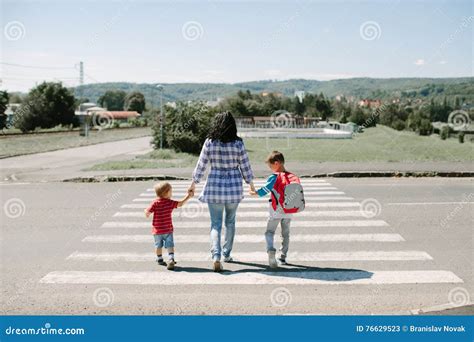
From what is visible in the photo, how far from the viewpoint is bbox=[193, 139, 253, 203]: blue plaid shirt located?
20.2ft

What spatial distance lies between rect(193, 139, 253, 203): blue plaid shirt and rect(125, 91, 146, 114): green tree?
13002 centimetres

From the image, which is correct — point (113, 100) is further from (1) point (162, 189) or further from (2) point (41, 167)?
(1) point (162, 189)

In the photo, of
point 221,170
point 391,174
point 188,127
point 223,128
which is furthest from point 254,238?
point 188,127

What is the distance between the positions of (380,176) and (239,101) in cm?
6667

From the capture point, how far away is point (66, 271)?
633 cm

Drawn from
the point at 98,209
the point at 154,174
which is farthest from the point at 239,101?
the point at 98,209

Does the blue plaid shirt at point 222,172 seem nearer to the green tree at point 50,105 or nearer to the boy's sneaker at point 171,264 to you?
the boy's sneaker at point 171,264

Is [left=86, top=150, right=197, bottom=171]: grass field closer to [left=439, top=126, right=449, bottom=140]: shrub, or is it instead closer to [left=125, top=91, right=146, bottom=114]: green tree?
[left=439, top=126, right=449, bottom=140]: shrub

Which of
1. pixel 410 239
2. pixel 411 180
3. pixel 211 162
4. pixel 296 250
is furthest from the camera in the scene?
pixel 411 180

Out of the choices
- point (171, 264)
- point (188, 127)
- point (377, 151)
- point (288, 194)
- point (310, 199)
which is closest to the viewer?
point (288, 194)

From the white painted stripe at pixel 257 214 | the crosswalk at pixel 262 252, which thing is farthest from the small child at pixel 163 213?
the white painted stripe at pixel 257 214

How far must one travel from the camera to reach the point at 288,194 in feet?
20.5

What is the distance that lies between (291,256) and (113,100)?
468ft

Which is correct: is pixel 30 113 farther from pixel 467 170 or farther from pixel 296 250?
pixel 296 250
